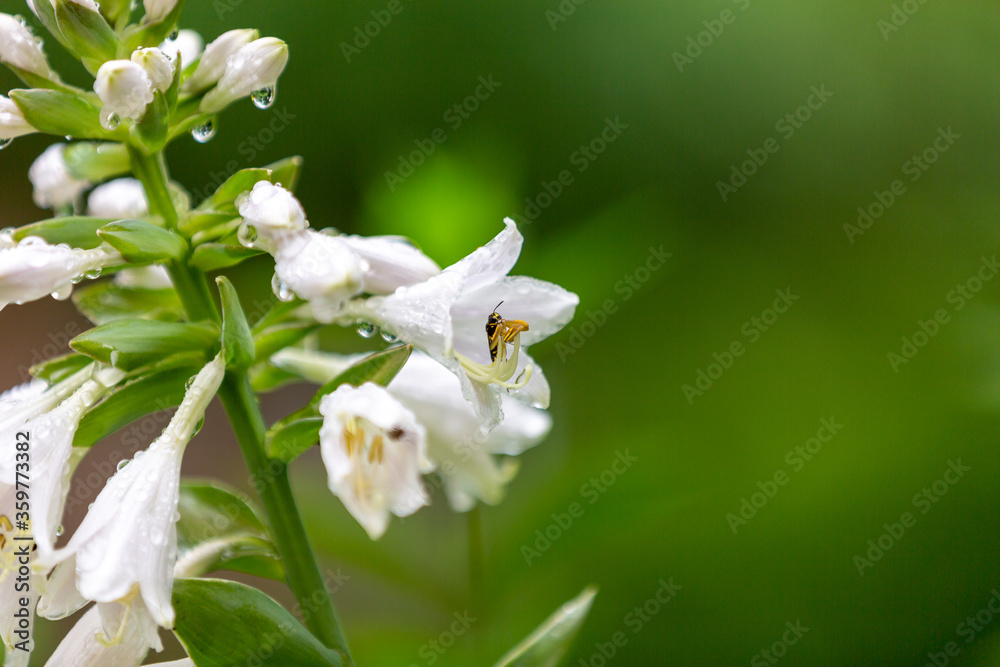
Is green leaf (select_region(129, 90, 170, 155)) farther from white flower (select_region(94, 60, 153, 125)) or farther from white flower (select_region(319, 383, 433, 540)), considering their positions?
white flower (select_region(319, 383, 433, 540))

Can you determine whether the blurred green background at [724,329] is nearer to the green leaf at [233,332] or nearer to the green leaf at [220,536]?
Result: the green leaf at [220,536]

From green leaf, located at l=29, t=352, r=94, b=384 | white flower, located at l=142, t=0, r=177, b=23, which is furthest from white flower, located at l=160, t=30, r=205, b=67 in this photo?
green leaf, located at l=29, t=352, r=94, b=384

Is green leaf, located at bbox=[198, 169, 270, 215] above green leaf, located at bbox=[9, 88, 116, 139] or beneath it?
above

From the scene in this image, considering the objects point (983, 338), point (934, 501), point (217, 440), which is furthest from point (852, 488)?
point (217, 440)

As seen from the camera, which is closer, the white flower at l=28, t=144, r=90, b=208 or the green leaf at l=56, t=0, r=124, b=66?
the green leaf at l=56, t=0, r=124, b=66

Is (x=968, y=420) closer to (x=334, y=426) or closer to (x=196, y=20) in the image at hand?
(x=334, y=426)

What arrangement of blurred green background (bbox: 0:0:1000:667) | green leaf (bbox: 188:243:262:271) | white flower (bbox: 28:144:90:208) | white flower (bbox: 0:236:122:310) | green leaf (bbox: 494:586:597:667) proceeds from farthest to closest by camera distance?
blurred green background (bbox: 0:0:1000:667)
white flower (bbox: 28:144:90:208)
green leaf (bbox: 494:586:597:667)
green leaf (bbox: 188:243:262:271)
white flower (bbox: 0:236:122:310)

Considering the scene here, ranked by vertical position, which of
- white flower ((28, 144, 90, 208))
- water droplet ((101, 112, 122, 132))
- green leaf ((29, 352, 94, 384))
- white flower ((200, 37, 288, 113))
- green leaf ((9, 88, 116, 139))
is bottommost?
green leaf ((29, 352, 94, 384))

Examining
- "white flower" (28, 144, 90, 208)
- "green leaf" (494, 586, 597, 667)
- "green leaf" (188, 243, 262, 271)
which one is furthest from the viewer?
"white flower" (28, 144, 90, 208)

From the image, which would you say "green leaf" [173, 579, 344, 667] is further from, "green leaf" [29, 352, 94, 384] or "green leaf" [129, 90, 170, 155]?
"green leaf" [129, 90, 170, 155]

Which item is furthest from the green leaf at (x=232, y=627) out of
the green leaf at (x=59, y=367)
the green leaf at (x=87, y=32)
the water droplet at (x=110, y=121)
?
the green leaf at (x=87, y=32)
